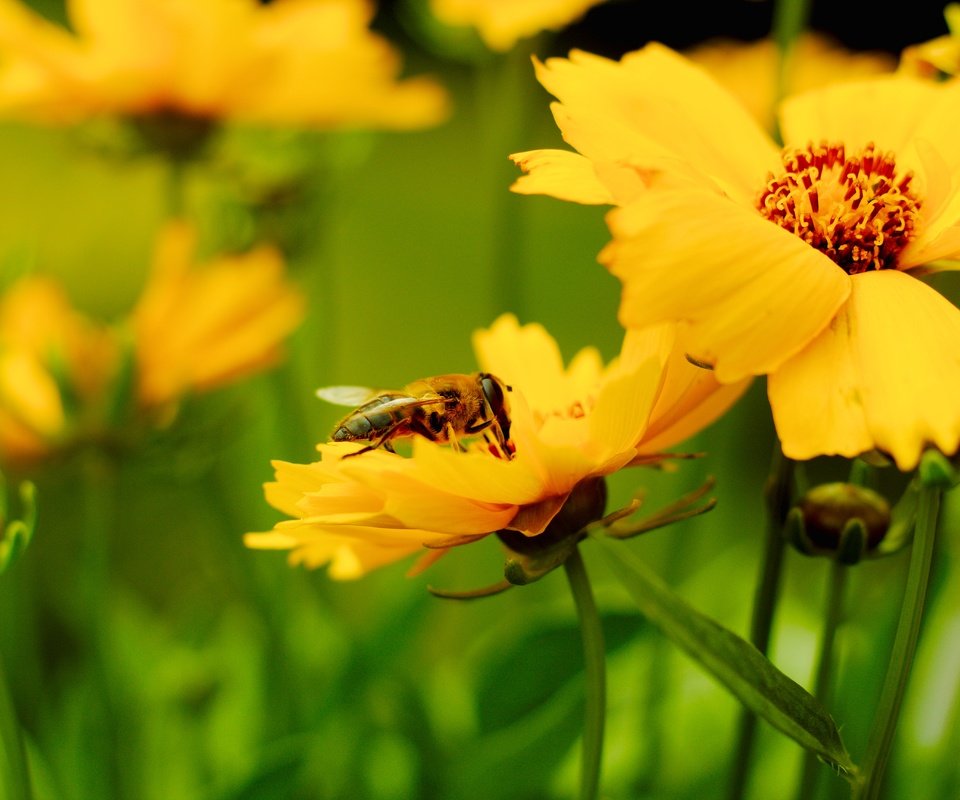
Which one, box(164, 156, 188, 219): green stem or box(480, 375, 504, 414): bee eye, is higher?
box(480, 375, 504, 414): bee eye

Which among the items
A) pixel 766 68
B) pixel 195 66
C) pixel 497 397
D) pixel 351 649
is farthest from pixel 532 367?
pixel 766 68

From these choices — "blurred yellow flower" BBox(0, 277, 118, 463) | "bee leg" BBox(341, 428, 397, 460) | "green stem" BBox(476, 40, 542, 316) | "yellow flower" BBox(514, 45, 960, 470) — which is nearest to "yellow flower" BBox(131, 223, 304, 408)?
"blurred yellow flower" BBox(0, 277, 118, 463)

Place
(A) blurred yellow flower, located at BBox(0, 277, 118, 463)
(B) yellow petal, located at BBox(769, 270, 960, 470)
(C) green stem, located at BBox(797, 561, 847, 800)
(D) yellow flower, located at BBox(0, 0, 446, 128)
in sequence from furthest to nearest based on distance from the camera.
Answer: (D) yellow flower, located at BBox(0, 0, 446, 128) → (A) blurred yellow flower, located at BBox(0, 277, 118, 463) → (C) green stem, located at BBox(797, 561, 847, 800) → (B) yellow petal, located at BBox(769, 270, 960, 470)

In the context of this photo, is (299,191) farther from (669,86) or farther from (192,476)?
(669,86)

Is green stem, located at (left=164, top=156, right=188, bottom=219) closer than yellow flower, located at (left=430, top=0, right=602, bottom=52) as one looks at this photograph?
No

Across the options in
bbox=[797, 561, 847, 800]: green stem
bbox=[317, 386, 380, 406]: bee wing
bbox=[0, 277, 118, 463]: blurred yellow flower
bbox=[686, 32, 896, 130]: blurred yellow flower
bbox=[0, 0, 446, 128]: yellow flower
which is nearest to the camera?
bbox=[797, 561, 847, 800]: green stem

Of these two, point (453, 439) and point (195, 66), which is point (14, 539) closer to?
point (453, 439)

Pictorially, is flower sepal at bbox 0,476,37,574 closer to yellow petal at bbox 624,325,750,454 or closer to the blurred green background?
the blurred green background
